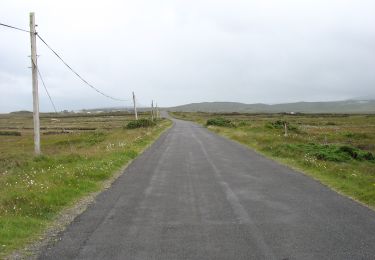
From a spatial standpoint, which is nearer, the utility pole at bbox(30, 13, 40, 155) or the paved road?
the paved road

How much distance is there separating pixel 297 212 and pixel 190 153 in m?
14.8

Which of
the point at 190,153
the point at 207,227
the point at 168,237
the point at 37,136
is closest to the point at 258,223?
the point at 207,227

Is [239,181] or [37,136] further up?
[37,136]

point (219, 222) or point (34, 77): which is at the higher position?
point (34, 77)

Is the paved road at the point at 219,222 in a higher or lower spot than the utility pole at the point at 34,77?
lower

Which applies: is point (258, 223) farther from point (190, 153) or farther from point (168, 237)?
point (190, 153)

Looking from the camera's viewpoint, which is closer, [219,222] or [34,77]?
[219,222]

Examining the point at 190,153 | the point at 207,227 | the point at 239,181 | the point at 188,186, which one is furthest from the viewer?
the point at 190,153

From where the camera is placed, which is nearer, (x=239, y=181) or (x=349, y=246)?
(x=349, y=246)

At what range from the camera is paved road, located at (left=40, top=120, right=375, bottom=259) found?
22.4ft

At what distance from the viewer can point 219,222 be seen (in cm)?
876

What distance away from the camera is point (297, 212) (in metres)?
9.68

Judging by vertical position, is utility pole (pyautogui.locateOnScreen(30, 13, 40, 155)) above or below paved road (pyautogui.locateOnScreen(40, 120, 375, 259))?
above

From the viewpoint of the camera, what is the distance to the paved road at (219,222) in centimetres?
684
